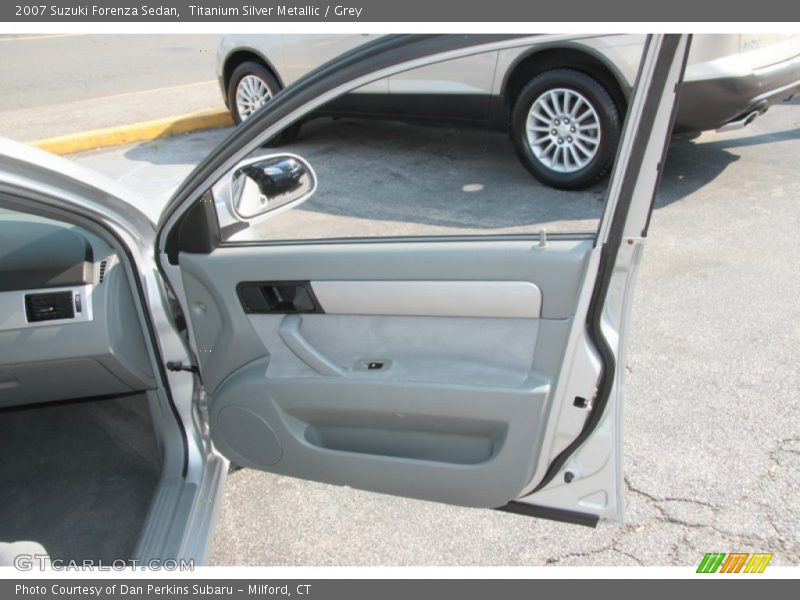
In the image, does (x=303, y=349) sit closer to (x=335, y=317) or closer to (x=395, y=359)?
(x=335, y=317)

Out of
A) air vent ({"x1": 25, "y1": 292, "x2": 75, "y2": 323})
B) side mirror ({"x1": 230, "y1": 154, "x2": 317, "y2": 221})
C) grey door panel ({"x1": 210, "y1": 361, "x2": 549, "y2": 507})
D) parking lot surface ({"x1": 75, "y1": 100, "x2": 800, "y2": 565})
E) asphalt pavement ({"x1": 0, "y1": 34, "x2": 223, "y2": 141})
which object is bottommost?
asphalt pavement ({"x1": 0, "y1": 34, "x2": 223, "y2": 141})

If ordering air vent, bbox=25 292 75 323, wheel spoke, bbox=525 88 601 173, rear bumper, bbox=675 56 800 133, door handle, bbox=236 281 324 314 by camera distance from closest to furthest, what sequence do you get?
1. door handle, bbox=236 281 324 314
2. air vent, bbox=25 292 75 323
3. rear bumper, bbox=675 56 800 133
4. wheel spoke, bbox=525 88 601 173

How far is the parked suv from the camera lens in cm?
430

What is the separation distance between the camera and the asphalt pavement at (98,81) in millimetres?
8188

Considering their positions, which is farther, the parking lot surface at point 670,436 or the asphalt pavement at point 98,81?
the asphalt pavement at point 98,81

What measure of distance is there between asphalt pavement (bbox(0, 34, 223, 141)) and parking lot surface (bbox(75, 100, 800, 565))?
4.76 meters

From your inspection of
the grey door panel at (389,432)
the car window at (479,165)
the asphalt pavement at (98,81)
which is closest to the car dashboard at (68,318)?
the grey door panel at (389,432)

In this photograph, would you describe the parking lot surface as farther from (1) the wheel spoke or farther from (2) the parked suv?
(2) the parked suv

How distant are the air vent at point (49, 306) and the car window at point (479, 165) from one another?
198 cm

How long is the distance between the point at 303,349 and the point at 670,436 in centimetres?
159

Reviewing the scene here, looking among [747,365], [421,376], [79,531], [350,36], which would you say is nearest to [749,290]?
[747,365]

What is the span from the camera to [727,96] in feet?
14.1

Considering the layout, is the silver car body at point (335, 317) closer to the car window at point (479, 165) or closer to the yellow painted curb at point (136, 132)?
the car window at point (479, 165)

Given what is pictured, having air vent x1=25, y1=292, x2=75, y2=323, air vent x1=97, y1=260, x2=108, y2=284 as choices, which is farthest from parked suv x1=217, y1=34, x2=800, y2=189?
air vent x1=25, y1=292, x2=75, y2=323
